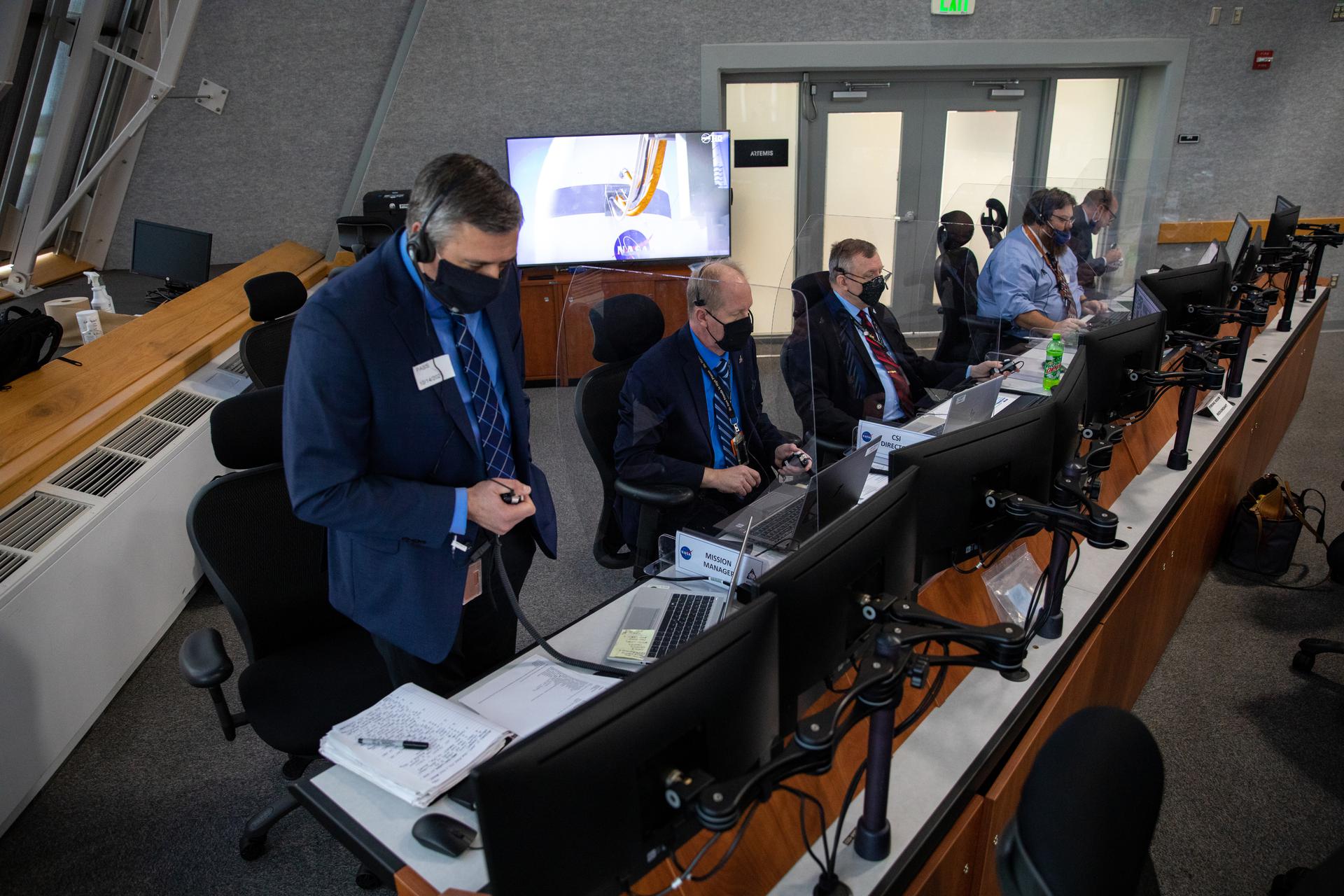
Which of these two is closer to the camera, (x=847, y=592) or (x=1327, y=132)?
(x=847, y=592)

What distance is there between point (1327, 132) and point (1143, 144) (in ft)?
4.48

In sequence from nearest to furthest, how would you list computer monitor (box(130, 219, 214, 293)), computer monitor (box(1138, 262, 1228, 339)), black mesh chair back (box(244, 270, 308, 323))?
computer monitor (box(1138, 262, 1228, 339)), black mesh chair back (box(244, 270, 308, 323)), computer monitor (box(130, 219, 214, 293))

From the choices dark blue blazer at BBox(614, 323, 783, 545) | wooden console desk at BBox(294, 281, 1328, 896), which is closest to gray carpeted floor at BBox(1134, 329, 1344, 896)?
wooden console desk at BBox(294, 281, 1328, 896)

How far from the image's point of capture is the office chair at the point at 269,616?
1809 mm

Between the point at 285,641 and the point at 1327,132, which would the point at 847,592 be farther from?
the point at 1327,132

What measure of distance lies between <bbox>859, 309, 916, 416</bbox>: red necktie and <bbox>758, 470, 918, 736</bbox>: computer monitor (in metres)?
1.52

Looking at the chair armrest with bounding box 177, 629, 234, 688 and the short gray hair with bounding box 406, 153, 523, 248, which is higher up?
the short gray hair with bounding box 406, 153, 523, 248

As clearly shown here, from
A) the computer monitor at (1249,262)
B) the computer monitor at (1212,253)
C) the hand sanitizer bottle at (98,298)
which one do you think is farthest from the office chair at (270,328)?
the computer monitor at (1249,262)

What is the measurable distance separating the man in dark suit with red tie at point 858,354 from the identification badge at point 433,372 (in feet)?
3.98

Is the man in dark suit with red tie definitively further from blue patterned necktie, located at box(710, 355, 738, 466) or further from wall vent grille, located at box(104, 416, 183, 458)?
wall vent grille, located at box(104, 416, 183, 458)

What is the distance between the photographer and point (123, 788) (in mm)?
2283

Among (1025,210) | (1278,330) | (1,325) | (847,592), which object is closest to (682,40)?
(1025,210)

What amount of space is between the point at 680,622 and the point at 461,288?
0.74 metres

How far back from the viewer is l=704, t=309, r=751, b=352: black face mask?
2.15 m
